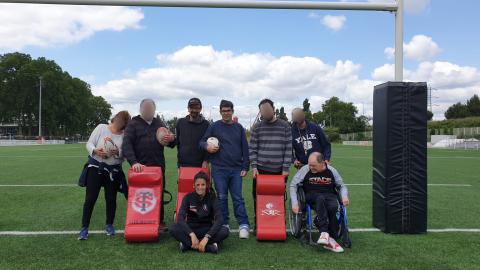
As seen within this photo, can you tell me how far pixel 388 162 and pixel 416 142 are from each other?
49 centimetres

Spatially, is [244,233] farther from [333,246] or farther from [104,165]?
[104,165]

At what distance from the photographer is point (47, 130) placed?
261 feet

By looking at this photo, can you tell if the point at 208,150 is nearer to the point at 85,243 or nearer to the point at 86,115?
the point at 85,243

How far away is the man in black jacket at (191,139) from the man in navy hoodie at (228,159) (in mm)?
143

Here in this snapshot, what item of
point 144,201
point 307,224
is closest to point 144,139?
point 144,201

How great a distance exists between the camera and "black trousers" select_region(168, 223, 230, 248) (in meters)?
5.48

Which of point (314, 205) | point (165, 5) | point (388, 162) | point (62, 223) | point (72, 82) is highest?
point (72, 82)

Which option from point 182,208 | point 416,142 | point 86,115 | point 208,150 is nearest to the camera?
point 182,208

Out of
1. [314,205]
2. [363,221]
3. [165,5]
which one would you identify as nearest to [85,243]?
[314,205]

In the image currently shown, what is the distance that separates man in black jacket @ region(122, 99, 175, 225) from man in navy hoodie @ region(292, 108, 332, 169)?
184cm

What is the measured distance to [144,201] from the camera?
244 inches

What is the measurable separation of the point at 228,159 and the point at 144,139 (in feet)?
3.88

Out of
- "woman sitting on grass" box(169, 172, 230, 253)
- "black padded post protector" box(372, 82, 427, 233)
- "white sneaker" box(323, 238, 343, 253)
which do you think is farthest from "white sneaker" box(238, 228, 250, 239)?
"black padded post protector" box(372, 82, 427, 233)

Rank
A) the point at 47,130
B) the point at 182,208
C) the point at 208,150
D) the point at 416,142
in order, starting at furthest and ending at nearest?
the point at 47,130
the point at 416,142
the point at 208,150
the point at 182,208
